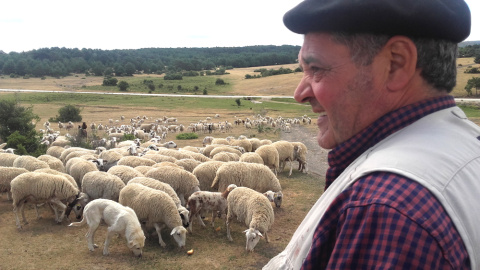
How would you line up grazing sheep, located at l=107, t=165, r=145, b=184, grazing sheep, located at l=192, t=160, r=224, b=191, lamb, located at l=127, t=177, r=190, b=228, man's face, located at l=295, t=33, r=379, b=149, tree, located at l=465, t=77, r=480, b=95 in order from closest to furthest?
1. man's face, located at l=295, t=33, r=379, b=149
2. lamb, located at l=127, t=177, r=190, b=228
3. grazing sheep, located at l=107, t=165, r=145, b=184
4. grazing sheep, located at l=192, t=160, r=224, b=191
5. tree, located at l=465, t=77, r=480, b=95

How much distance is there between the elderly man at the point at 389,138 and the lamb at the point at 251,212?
697 cm

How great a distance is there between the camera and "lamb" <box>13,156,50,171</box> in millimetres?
11902

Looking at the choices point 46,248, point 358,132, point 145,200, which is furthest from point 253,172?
point 358,132

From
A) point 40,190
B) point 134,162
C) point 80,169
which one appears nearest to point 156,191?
→ point 40,190

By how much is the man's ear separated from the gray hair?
0.02 m

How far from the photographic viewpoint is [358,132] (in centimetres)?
141

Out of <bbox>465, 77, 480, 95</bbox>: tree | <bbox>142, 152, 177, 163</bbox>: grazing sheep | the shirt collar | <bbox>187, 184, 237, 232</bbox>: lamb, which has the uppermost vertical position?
the shirt collar

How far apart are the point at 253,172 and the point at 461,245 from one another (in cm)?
1059

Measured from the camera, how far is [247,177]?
11312 mm

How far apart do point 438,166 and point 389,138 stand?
0.23m

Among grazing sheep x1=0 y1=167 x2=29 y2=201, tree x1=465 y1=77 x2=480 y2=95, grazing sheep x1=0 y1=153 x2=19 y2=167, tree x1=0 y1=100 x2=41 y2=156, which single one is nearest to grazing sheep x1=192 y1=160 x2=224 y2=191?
grazing sheep x1=0 y1=167 x2=29 y2=201

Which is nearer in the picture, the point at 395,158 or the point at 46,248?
the point at 395,158

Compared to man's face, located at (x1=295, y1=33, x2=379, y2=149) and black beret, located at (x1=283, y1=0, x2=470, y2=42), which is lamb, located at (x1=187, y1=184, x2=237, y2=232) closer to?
man's face, located at (x1=295, y1=33, x2=379, y2=149)

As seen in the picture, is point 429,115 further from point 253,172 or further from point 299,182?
point 299,182
